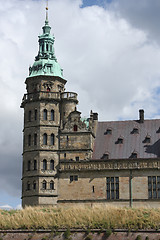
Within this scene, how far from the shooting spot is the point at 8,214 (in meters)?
39.7

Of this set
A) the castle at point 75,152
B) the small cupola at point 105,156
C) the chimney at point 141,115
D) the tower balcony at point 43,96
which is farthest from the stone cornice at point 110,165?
the tower balcony at point 43,96

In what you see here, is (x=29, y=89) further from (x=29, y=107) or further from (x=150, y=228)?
(x=150, y=228)

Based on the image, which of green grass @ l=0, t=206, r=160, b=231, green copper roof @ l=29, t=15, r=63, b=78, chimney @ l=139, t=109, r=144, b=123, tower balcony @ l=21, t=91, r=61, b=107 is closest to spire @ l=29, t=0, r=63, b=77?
green copper roof @ l=29, t=15, r=63, b=78

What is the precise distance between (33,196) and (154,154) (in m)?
15.1

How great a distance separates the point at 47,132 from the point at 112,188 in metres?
10.6

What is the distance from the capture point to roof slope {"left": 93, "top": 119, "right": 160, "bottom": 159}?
60.7m

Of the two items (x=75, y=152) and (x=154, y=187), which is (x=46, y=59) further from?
(x=154, y=187)

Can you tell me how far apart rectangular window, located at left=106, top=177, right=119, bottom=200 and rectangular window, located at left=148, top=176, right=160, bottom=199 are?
376 cm

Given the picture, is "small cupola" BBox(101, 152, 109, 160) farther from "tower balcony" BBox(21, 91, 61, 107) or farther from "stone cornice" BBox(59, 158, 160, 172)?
"tower balcony" BBox(21, 91, 61, 107)

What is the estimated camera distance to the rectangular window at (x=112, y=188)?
58594 millimetres

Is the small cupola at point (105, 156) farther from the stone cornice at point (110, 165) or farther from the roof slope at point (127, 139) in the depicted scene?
the stone cornice at point (110, 165)

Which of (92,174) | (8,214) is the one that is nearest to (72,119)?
(92,174)

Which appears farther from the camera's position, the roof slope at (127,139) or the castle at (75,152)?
the roof slope at (127,139)

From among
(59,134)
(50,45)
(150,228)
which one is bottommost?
(150,228)
